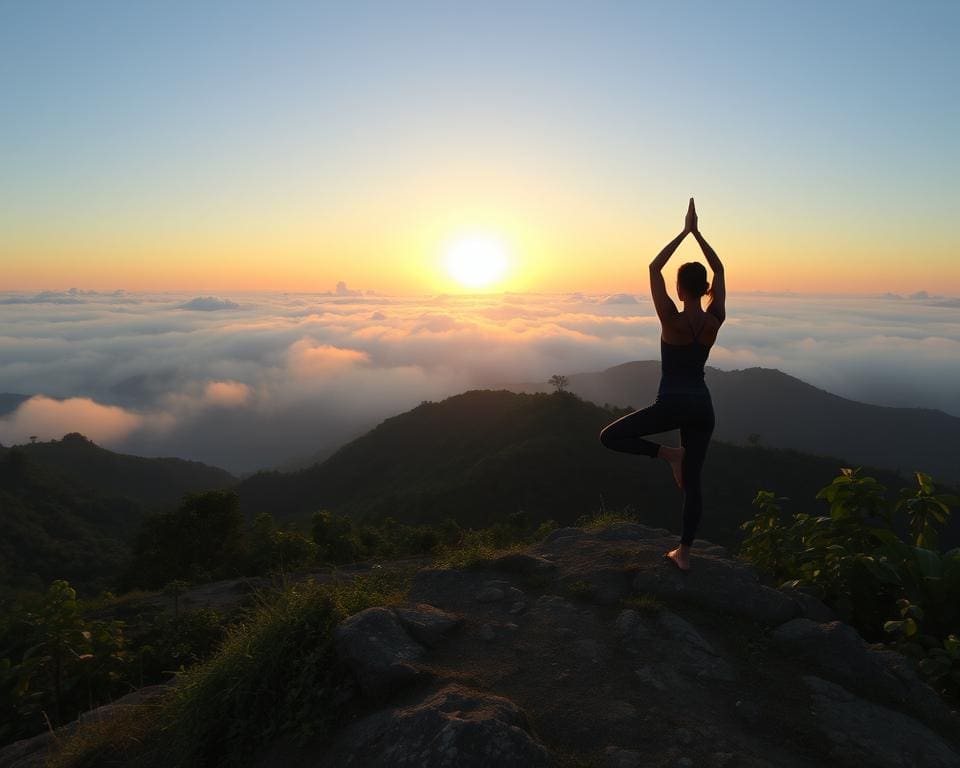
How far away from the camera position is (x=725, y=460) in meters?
51.7

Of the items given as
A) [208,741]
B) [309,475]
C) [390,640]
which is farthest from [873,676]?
[309,475]

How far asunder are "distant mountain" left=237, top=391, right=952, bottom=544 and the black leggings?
31.5m

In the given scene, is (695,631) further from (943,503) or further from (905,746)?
(943,503)

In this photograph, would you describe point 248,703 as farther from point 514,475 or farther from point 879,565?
point 514,475

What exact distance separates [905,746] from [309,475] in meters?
68.1

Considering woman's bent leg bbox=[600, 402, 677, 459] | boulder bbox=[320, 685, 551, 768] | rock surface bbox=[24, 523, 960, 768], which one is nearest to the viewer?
boulder bbox=[320, 685, 551, 768]

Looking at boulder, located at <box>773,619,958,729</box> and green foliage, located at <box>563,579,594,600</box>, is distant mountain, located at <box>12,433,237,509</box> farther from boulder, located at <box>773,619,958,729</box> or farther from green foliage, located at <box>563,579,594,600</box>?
boulder, located at <box>773,619,958,729</box>

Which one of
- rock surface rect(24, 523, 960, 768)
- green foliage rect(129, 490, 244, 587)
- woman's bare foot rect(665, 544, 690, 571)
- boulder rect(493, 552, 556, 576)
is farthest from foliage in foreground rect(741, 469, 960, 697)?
green foliage rect(129, 490, 244, 587)

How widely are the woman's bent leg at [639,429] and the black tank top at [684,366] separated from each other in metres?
0.18

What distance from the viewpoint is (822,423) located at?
122188 mm

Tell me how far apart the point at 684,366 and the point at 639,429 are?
639 mm

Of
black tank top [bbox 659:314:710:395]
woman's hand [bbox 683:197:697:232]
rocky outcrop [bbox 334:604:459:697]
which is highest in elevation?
woman's hand [bbox 683:197:697:232]

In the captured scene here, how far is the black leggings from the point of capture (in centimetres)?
447

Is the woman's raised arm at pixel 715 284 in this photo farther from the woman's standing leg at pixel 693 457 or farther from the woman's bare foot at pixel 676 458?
the woman's bare foot at pixel 676 458
